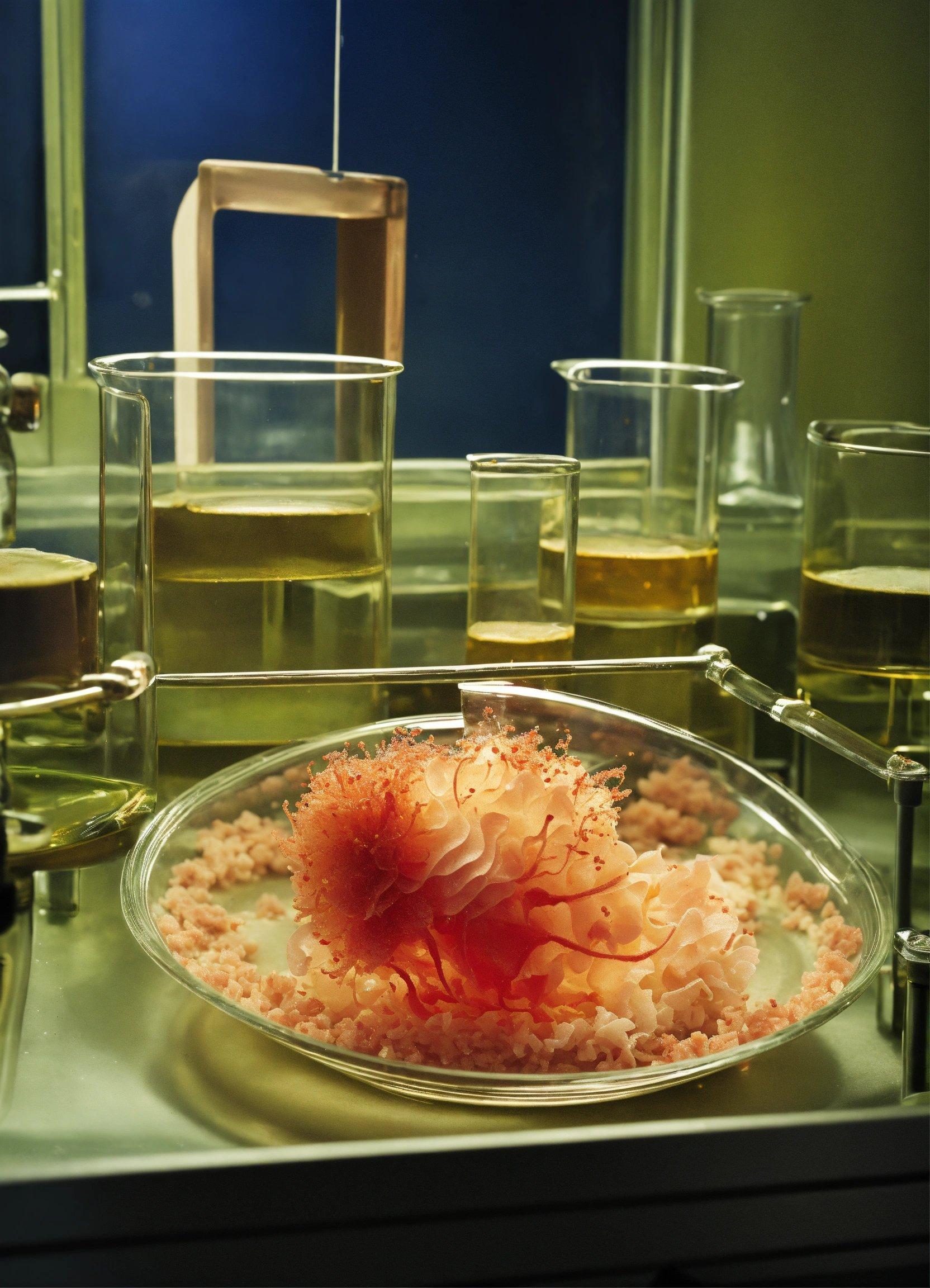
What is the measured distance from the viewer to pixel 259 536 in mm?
604

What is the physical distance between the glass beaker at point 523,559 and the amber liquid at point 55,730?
0.66 feet

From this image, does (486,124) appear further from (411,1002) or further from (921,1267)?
(921,1267)

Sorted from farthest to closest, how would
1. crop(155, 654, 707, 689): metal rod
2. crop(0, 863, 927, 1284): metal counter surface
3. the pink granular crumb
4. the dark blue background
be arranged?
the dark blue background → crop(155, 654, 707, 689): metal rod → the pink granular crumb → crop(0, 863, 927, 1284): metal counter surface

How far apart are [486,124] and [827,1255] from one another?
718 millimetres

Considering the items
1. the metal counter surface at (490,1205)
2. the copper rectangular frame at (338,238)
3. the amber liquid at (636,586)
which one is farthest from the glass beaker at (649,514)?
the metal counter surface at (490,1205)

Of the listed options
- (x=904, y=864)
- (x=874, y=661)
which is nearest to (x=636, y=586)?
(x=874, y=661)

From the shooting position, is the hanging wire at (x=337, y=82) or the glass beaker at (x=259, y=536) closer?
the glass beaker at (x=259, y=536)

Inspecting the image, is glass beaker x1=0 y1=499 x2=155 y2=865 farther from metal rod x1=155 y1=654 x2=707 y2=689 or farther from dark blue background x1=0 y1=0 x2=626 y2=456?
dark blue background x1=0 y1=0 x2=626 y2=456

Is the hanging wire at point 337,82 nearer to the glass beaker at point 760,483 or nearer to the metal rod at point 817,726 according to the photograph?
the glass beaker at point 760,483

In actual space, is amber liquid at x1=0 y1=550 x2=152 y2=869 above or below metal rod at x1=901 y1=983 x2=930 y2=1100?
above

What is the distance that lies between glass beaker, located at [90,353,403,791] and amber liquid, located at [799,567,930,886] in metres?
0.22

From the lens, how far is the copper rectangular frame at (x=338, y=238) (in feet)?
2.34

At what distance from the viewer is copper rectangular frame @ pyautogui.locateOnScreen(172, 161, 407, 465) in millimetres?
713

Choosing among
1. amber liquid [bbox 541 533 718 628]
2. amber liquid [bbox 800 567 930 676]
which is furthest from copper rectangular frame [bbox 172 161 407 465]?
amber liquid [bbox 800 567 930 676]
